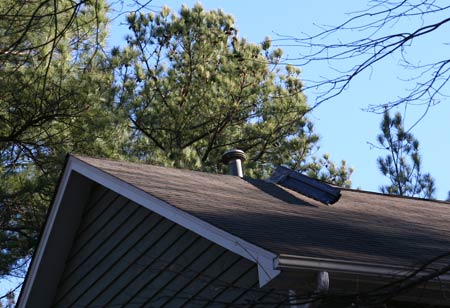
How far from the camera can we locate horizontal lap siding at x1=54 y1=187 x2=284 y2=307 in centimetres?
700

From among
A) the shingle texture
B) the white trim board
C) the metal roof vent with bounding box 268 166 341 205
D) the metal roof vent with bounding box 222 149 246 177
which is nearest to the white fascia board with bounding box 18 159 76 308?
the white trim board

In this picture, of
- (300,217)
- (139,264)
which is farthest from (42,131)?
(300,217)

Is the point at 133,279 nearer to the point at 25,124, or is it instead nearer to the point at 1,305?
the point at 25,124

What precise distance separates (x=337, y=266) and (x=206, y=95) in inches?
624

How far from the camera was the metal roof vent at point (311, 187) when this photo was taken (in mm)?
9062

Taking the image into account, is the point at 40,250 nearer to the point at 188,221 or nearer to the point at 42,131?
the point at 188,221

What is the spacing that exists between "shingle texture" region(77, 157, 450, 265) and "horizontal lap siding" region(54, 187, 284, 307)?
0.31 m

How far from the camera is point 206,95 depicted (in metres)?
21.5

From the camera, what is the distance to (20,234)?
17.6 meters

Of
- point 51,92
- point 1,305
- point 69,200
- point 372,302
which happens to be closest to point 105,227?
point 69,200

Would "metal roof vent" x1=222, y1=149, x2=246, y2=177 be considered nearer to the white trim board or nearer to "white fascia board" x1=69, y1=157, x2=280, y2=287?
the white trim board

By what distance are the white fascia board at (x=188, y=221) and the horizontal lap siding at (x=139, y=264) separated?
1.05 feet

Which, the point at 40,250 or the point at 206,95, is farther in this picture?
the point at 206,95

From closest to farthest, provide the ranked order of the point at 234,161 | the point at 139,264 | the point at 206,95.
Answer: the point at 139,264, the point at 234,161, the point at 206,95
